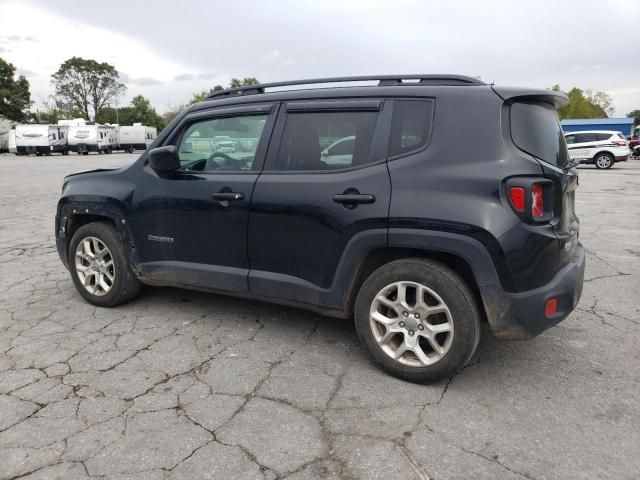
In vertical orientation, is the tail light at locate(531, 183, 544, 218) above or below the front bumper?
above

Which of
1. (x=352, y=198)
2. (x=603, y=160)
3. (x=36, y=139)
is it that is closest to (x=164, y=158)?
(x=352, y=198)

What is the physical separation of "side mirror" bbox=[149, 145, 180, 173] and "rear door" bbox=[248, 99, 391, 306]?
77 centimetres

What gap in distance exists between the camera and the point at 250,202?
3.31 meters

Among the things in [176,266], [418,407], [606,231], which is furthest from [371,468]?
[606,231]

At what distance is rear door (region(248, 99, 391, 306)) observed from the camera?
2.93m

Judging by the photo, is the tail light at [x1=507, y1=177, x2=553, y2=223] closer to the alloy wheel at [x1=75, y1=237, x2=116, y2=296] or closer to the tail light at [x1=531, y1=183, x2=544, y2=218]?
the tail light at [x1=531, y1=183, x2=544, y2=218]

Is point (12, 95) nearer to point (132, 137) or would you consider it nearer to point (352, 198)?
point (132, 137)

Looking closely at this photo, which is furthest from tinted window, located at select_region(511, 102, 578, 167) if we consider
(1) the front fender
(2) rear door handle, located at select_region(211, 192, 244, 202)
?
(1) the front fender

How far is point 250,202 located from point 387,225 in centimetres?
101

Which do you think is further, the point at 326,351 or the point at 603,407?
the point at 326,351

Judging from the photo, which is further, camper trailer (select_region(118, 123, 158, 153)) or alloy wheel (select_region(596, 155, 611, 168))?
camper trailer (select_region(118, 123, 158, 153))

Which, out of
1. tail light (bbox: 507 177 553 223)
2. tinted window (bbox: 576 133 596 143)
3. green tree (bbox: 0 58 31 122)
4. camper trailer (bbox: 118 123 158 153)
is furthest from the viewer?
green tree (bbox: 0 58 31 122)

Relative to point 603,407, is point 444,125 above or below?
above

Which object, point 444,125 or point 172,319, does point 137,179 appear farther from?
point 444,125
